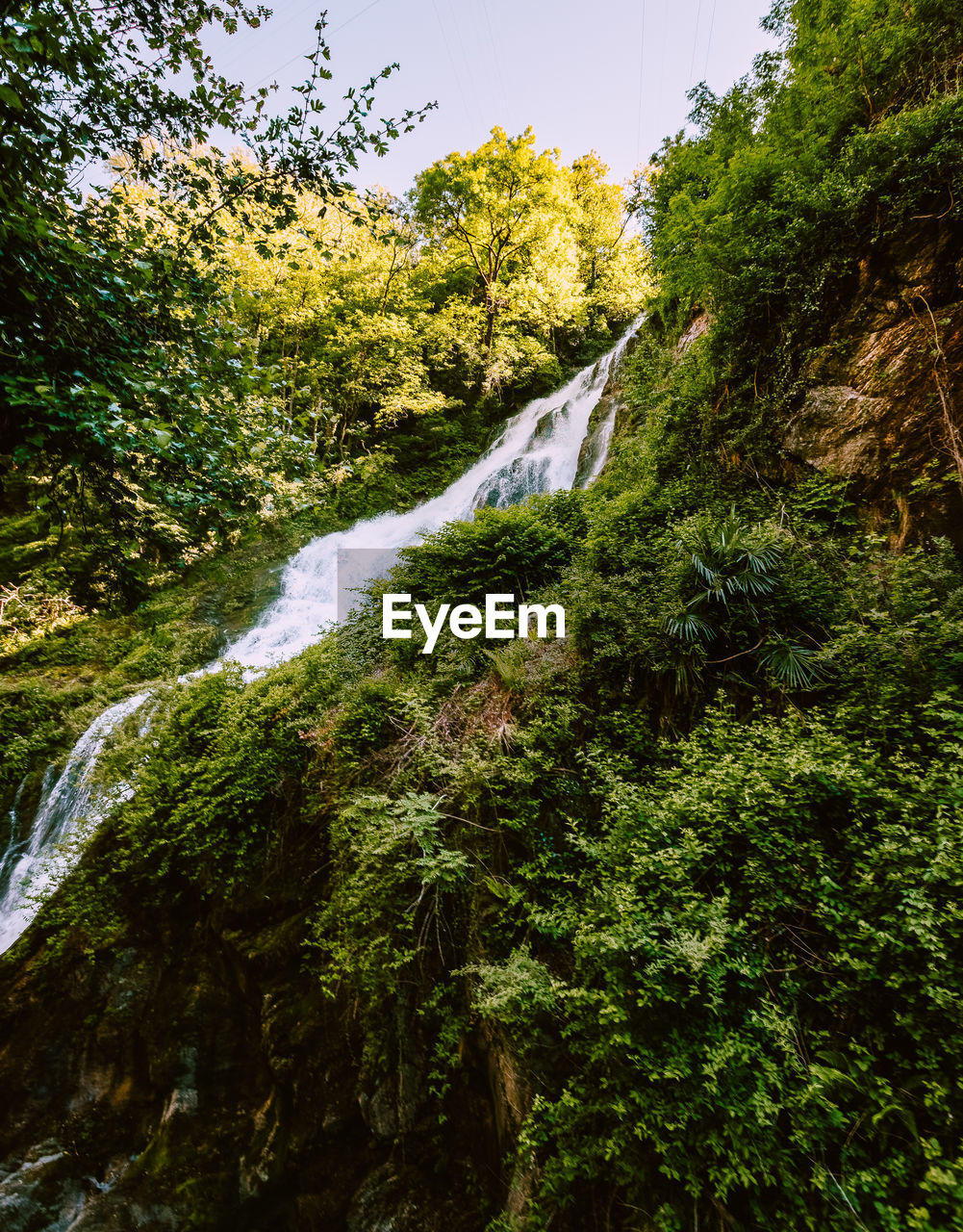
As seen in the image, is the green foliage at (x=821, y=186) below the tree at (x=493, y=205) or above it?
below

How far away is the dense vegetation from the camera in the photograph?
74.4 inches

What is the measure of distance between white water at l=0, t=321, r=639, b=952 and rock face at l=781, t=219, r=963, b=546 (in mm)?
4770

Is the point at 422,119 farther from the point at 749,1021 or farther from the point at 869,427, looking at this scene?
the point at 749,1021

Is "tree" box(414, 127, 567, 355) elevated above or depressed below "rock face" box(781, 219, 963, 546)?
above

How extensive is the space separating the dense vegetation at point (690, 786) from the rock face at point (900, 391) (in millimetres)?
207

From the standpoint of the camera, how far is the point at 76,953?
5980 millimetres

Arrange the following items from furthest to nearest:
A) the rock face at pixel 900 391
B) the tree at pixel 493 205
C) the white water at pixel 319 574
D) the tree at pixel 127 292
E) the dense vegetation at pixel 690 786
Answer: the tree at pixel 493 205
the white water at pixel 319 574
the rock face at pixel 900 391
the tree at pixel 127 292
the dense vegetation at pixel 690 786

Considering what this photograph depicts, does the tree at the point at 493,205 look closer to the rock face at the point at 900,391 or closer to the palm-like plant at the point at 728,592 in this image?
the rock face at the point at 900,391

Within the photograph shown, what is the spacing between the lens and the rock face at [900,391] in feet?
12.7

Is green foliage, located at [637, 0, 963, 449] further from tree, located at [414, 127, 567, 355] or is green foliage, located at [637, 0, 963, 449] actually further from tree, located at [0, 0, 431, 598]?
tree, located at [414, 127, 567, 355]

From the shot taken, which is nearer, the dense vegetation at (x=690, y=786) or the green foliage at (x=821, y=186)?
the dense vegetation at (x=690, y=786)

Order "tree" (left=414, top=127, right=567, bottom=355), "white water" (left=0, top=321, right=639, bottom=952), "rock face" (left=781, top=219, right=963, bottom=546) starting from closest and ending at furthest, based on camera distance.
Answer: "rock face" (left=781, top=219, right=963, bottom=546), "white water" (left=0, top=321, right=639, bottom=952), "tree" (left=414, top=127, right=567, bottom=355)

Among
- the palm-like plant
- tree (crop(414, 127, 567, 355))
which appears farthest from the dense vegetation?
tree (crop(414, 127, 567, 355))

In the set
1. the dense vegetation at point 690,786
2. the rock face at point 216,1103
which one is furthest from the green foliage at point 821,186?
the rock face at point 216,1103
